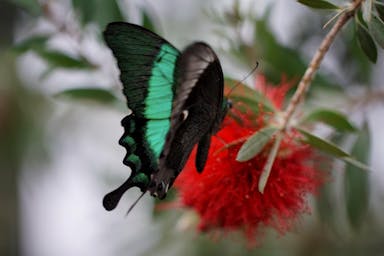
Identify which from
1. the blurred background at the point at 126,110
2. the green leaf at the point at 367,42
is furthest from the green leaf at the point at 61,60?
the green leaf at the point at 367,42

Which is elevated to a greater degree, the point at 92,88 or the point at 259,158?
the point at 259,158

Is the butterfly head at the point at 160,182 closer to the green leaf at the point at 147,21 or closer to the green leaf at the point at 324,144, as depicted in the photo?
the green leaf at the point at 324,144

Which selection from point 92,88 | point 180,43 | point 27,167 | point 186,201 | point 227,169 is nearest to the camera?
point 227,169

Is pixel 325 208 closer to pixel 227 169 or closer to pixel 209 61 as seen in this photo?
pixel 227 169

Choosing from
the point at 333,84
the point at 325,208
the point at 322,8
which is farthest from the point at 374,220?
the point at 322,8

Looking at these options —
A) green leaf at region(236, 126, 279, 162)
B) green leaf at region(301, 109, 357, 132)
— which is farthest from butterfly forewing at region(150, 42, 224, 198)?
green leaf at region(301, 109, 357, 132)

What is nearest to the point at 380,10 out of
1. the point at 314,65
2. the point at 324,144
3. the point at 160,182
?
the point at 314,65
